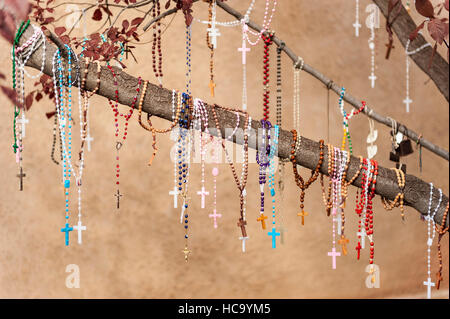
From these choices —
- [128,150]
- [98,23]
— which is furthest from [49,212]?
[98,23]

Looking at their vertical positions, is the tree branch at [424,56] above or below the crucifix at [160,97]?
above

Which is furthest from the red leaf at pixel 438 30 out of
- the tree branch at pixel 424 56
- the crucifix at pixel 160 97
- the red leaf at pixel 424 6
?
the crucifix at pixel 160 97

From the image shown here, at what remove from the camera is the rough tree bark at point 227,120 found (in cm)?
175

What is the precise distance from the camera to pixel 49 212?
3.72m

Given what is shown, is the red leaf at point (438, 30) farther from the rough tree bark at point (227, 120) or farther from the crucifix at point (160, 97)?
the crucifix at point (160, 97)

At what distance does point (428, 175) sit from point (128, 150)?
263cm

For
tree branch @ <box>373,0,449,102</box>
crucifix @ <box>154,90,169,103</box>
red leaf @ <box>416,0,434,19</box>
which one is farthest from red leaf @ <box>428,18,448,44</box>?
crucifix @ <box>154,90,169,103</box>

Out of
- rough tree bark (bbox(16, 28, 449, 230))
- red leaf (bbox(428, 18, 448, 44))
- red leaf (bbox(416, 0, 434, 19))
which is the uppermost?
red leaf (bbox(416, 0, 434, 19))

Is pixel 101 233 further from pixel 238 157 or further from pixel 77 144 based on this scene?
pixel 238 157

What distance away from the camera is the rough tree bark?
68.9 inches

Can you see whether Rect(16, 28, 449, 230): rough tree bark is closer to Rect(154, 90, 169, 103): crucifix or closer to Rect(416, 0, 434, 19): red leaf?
Rect(154, 90, 169, 103): crucifix
